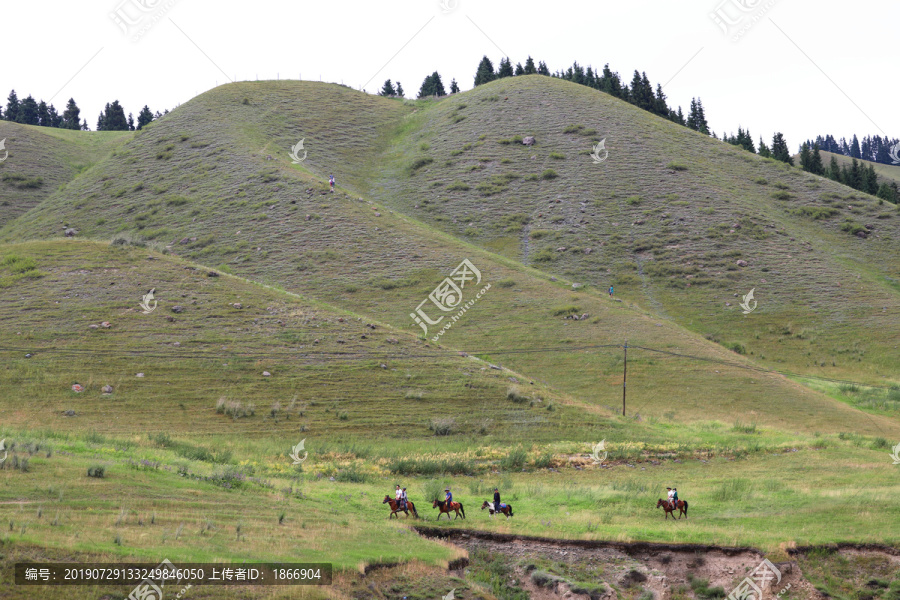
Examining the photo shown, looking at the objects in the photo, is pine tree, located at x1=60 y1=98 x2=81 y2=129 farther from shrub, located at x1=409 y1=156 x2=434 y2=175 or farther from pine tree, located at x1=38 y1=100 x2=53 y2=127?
shrub, located at x1=409 y1=156 x2=434 y2=175

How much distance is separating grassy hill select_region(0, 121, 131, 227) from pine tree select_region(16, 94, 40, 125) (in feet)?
95.9

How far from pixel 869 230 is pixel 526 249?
1404 inches

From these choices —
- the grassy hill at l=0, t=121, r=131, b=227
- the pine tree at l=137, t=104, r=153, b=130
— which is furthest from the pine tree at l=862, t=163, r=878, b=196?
the pine tree at l=137, t=104, r=153, b=130

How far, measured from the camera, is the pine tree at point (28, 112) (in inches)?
5344

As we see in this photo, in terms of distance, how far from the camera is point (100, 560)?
13141 millimetres

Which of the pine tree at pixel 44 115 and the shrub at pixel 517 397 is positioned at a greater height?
the pine tree at pixel 44 115

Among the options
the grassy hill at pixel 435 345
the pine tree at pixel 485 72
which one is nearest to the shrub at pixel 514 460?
the grassy hill at pixel 435 345

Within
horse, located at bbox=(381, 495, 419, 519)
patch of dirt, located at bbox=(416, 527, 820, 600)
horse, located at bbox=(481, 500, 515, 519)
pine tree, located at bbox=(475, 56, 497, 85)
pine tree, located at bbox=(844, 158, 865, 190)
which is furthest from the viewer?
pine tree, located at bbox=(475, 56, 497, 85)

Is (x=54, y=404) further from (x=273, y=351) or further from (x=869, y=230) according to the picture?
(x=869, y=230)

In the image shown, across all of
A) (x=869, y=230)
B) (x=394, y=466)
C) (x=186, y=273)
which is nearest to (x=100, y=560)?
(x=394, y=466)

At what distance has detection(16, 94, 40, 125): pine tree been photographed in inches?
5344

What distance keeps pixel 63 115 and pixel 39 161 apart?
6024 centimetres

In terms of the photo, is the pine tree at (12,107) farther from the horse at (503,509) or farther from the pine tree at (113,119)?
the horse at (503,509)

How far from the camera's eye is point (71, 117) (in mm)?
144000
